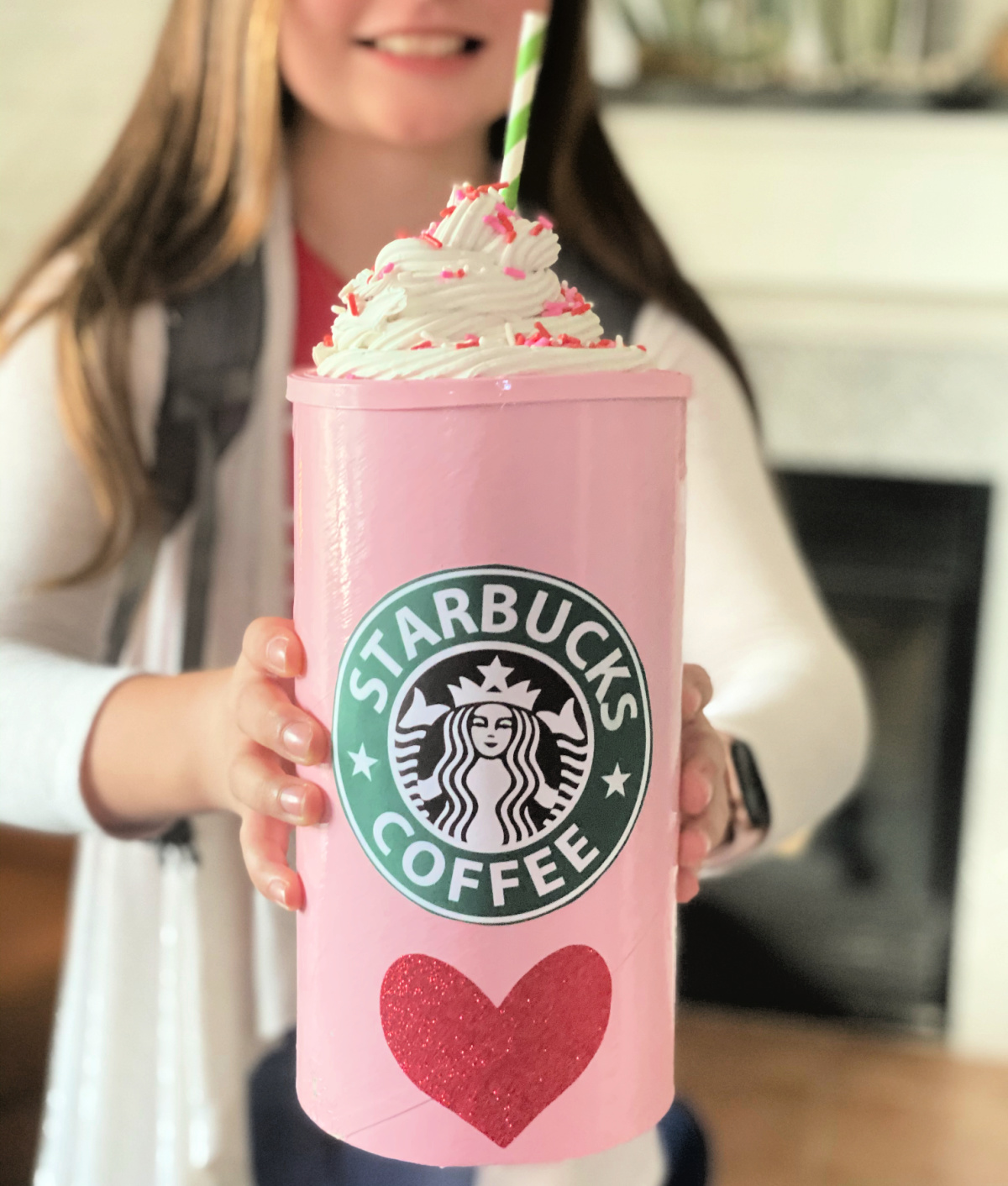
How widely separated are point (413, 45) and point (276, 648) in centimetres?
39

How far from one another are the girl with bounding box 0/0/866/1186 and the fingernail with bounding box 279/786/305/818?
0.65 feet

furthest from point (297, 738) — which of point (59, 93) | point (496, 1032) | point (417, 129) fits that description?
point (59, 93)

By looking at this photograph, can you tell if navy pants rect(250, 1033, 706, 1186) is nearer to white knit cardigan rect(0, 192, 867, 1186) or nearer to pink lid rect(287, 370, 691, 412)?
white knit cardigan rect(0, 192, 867, 1186)

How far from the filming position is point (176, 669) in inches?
31.9

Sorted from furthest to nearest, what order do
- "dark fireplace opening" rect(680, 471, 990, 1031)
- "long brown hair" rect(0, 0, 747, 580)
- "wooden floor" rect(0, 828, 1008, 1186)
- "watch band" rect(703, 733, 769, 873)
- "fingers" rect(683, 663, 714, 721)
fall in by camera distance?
1. "dark fireplace opening" rect(680, 471, 990, 1031)
2. "wooden floor" rect(0, 828, 1008, 1186)
3. "long brown hair" rect(0, 0, 747, 580)
4. "watch band" rect(703, 733, 769, 873)
5. "fingers" rect(683, 663, 714, 721)

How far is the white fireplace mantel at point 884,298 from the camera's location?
1.79 meters

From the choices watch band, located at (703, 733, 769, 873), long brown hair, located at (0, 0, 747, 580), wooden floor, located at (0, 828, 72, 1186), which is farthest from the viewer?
wooden floor, located at (0, 828, 72, 1186)

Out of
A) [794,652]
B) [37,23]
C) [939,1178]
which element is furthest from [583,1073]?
[939,1178]

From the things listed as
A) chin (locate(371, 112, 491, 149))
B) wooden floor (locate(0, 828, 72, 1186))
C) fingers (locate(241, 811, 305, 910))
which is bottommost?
wooden floor (locate(0, 828, 72, 1186))

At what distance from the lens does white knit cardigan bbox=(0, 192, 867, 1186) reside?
66 cm

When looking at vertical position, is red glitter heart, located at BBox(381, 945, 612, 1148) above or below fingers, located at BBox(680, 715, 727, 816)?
below

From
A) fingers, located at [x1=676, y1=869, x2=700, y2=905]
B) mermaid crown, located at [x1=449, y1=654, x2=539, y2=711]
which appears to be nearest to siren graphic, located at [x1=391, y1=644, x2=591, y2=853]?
mermaid crown, located at [x1=449, y1=654, x2=539, y2=711]

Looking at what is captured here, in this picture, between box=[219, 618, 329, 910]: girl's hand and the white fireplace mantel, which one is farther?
the white fireplace mantel

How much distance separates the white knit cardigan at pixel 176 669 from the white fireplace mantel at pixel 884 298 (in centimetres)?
111
